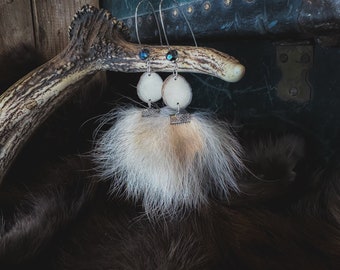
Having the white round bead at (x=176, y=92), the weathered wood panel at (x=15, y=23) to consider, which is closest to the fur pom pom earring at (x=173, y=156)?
the white round bead at (x=176, y=92)

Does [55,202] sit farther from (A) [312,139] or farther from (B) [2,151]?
(A) [312,139]

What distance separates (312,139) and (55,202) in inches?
15.5

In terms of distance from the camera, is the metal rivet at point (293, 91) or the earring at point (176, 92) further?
the metal rivet at point (293, 91)

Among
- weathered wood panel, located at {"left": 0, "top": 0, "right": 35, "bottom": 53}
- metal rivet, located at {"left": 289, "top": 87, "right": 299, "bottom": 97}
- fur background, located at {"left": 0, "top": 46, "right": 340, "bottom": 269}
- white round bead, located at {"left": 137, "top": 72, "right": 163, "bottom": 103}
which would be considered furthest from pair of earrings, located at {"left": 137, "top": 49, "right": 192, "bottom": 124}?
weathered wood panel, located at {"left": 0, "top": 0, "right": 35, "bottom": 53}

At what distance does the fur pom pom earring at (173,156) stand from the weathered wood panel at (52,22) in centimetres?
38

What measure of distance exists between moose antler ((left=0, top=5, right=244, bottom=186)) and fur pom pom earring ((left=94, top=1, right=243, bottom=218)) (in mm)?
61

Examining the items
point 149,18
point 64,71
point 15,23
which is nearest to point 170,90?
point 64,71

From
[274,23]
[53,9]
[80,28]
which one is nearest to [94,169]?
[80,28]

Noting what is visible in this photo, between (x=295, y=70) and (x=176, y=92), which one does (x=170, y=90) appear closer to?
(x=176, y=92)

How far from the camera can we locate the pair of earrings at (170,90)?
48 cm

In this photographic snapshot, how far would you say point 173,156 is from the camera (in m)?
0.50

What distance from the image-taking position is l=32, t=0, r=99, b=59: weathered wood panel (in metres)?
0.84

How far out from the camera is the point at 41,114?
535 millimetres

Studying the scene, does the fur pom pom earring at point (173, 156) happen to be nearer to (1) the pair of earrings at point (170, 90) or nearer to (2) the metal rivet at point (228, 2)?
(1) the pair of earrings at point (170, 90)
